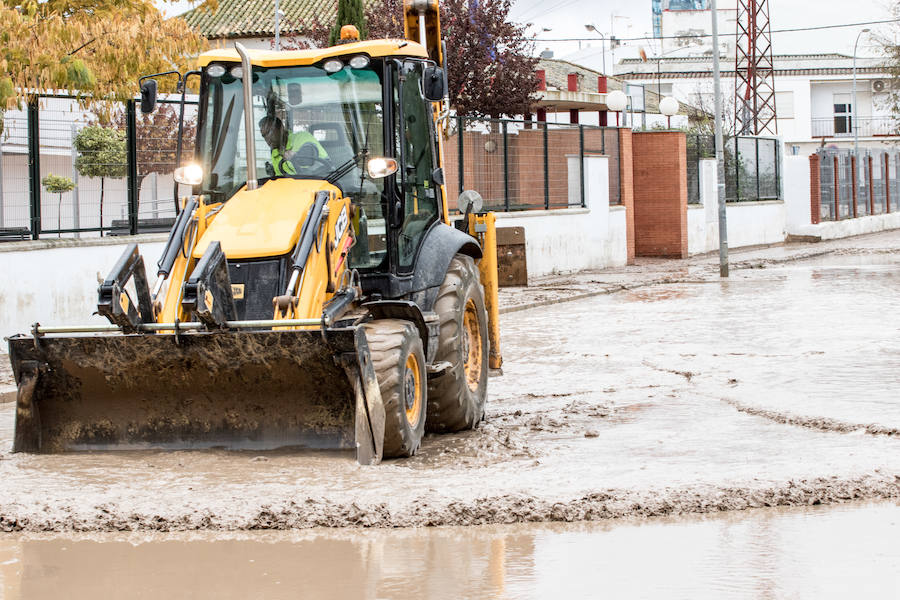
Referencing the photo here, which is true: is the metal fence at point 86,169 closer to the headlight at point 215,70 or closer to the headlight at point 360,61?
the headlight at point 215,70

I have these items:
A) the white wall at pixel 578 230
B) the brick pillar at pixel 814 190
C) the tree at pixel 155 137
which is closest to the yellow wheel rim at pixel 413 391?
the tree at pixel 155 137

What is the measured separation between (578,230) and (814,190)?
55.5ft

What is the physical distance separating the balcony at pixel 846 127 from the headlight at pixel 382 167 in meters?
78.2

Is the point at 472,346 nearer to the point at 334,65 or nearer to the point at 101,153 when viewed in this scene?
the point at 334,65

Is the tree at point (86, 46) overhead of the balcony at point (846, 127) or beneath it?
beneath

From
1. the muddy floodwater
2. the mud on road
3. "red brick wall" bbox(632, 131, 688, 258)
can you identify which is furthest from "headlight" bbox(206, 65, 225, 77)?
"red brick wall" bbox(632, 131, 688, 258)

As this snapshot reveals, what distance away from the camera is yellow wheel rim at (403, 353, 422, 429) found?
352 inches

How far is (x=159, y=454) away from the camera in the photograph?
337 inches

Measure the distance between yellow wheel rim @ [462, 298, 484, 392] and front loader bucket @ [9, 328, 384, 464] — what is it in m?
2.40

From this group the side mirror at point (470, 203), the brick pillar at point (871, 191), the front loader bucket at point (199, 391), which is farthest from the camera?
the brick pillar at point (871, 191)

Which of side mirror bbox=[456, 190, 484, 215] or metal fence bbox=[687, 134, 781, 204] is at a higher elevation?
metal fence bbox=[687, 134, 781, 204]

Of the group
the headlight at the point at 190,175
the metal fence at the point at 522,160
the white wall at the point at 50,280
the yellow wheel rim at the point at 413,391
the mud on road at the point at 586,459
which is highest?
the metal fence at the point at 522,160

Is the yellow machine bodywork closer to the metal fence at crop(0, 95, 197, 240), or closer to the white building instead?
the metal fence at crop(0, 95, 197, 240)

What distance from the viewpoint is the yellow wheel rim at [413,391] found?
352 inches
